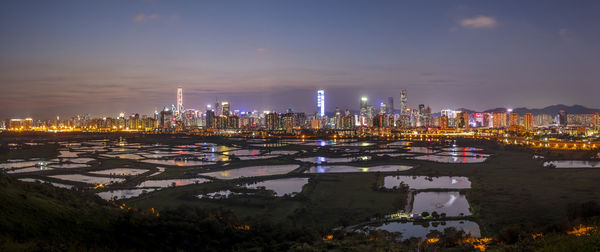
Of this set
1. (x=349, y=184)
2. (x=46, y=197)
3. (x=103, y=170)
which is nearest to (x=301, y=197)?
(x=349, y=184)

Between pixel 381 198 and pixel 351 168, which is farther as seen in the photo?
pixel 351 168

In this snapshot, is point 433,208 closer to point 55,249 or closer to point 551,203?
point 551,203

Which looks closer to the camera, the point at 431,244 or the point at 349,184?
the point at 431,244

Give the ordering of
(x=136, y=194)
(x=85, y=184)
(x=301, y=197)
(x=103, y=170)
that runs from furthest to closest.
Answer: (x=103, y=170), (x=85, y=184), (x=136, y=194), (x=301, y=197)

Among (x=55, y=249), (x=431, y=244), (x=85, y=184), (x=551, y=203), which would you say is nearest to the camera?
(x=55, y=249)

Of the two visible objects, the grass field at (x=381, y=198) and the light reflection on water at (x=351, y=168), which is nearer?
the grass field at (x=381, y=198)

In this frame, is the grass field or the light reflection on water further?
the light reflection on water

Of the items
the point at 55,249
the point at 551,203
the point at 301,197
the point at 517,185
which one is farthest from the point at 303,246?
the point at 517,185

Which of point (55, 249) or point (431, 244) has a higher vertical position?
point (55, 249)

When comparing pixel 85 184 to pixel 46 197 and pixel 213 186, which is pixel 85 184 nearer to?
pixel 213 186
